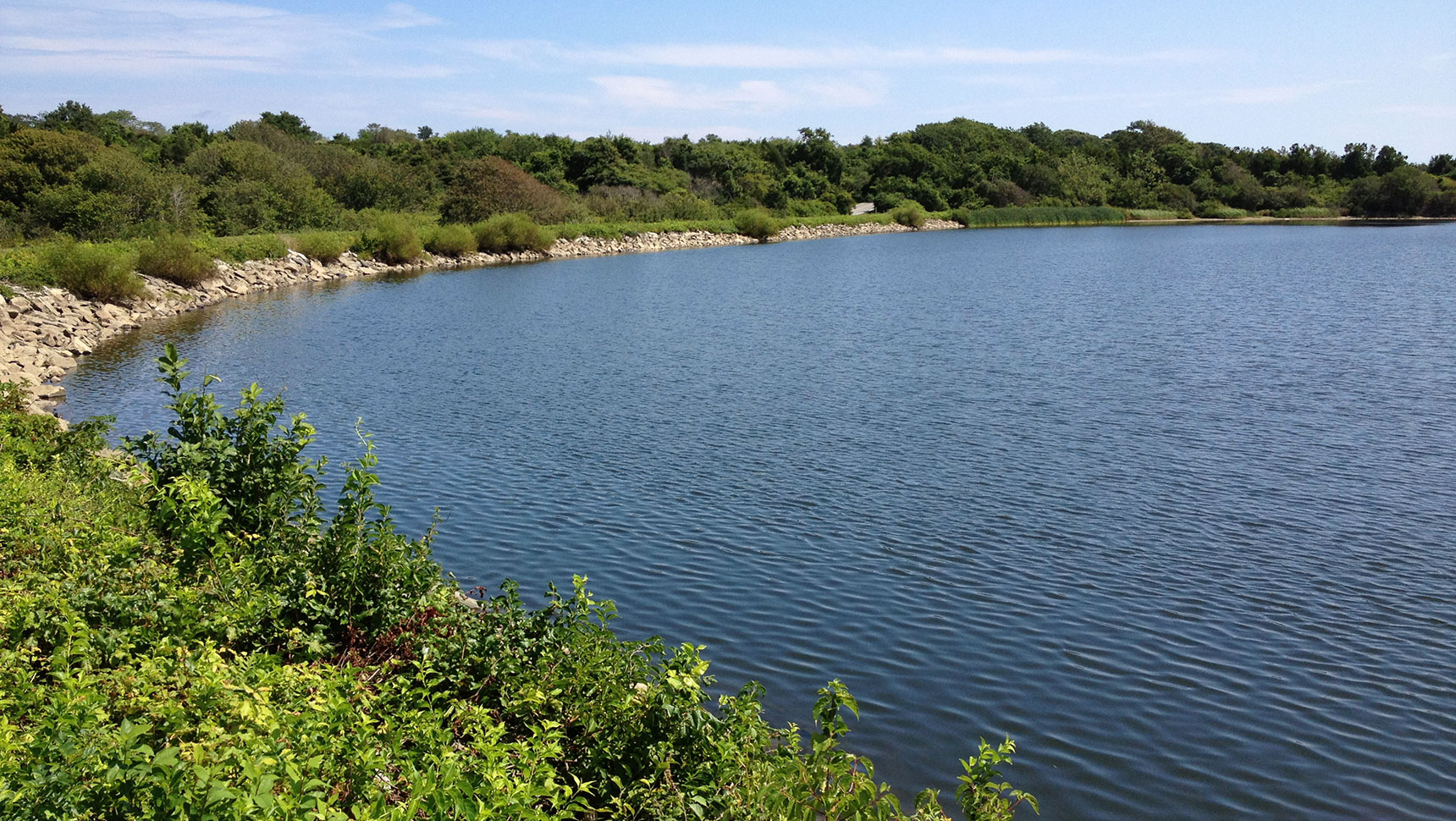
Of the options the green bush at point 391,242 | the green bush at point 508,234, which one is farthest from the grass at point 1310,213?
the green bush at point 391,242

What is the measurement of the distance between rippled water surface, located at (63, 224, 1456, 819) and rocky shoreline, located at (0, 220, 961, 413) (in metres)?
1.11

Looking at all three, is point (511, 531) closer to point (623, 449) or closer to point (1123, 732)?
point (623, 449)

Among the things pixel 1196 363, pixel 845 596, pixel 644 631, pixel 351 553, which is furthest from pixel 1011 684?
pixel 1196 363

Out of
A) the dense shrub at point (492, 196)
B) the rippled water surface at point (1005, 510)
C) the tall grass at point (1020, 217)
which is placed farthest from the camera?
the tall grass at point (1020, 217)

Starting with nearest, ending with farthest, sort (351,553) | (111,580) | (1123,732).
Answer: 1. (111,580)
2. (351,553)
3. (1123,732)

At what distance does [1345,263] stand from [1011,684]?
56640 mm

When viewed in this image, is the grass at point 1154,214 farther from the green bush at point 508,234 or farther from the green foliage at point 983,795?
the green foliage at point 983,795

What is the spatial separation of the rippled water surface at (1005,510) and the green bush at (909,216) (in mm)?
77765

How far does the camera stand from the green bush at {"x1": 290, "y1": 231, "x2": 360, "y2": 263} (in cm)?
5675

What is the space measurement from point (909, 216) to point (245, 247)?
7379 centimetres

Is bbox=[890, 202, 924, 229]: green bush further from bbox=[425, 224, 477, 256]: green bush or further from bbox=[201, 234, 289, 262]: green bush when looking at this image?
bbox=[201, 234, 289, 262]: green bush

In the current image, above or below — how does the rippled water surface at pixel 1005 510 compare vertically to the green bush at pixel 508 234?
below

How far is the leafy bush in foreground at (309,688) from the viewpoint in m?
4.61

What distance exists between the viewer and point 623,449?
17.7 metres
